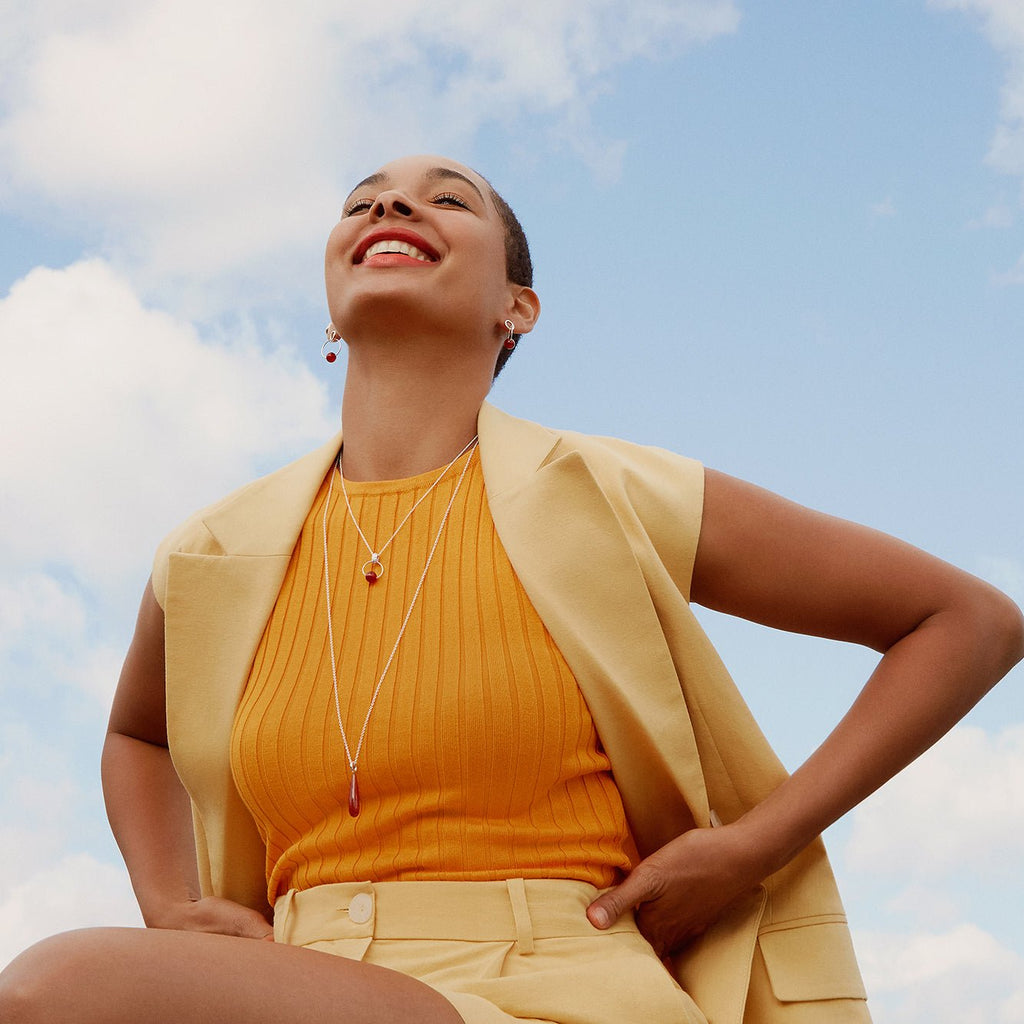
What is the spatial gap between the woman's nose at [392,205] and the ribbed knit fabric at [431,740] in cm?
64

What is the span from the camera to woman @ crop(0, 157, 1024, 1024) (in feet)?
7.15

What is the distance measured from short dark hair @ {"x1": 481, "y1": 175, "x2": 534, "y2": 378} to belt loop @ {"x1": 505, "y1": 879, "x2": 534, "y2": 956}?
3.98 feet

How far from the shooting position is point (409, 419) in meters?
2.65

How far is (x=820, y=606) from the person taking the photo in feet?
8.11

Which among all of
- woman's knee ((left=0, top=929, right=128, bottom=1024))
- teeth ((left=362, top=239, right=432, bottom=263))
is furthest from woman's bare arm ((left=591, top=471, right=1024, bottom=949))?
woman's knee ((left=0, top=929, right=128, bottom=1024))

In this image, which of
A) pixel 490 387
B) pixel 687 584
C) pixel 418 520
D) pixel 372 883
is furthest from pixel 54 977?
pixel 490 387

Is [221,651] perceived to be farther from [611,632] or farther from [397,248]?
[397,248]

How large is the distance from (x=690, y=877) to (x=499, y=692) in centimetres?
44

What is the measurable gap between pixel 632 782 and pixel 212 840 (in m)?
0.79

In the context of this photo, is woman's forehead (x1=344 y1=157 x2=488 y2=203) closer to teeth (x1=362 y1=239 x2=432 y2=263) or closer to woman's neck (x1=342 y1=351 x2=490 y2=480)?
teeth (x1=362 y1=239 x2=432 y2=263)

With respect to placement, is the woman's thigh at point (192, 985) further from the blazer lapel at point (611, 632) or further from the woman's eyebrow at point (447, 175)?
the woman's eyebrow at point (447, 175)

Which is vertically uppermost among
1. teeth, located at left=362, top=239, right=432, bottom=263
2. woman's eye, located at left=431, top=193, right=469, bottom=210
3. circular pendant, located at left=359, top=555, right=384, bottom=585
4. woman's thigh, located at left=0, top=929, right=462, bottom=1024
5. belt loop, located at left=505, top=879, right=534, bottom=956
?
woman's eye, located at left=431, top=193, right=469, bottom=210

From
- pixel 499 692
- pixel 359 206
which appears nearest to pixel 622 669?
pixel 499 692

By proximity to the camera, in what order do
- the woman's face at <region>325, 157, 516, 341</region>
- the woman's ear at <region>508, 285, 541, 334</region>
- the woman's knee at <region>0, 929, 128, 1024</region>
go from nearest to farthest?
the woman's knee at <region>0, 929, 128, 1024</region>
the woman's face at <region>325, 157, 516, 341</region>
the woman's ear at <region>508, 285, 541, 334</region>
